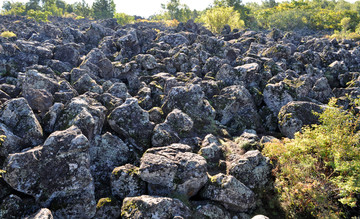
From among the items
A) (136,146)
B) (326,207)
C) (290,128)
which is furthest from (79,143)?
(290,128)

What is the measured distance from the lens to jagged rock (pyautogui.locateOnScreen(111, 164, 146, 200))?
1170cm

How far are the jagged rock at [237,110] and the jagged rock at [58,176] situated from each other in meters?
12.7

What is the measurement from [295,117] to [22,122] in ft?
62.0

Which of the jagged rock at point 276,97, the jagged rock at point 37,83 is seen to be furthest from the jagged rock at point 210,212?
the jagged rock at point 37,83

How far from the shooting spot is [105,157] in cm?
1364

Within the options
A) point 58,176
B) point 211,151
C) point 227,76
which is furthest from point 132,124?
point 227,76

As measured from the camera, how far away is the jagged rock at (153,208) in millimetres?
10023

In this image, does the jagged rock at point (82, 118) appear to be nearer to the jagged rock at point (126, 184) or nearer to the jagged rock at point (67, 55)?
the jagged rock at point (126, 184)

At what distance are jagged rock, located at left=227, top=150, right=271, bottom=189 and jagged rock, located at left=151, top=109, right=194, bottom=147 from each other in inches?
171

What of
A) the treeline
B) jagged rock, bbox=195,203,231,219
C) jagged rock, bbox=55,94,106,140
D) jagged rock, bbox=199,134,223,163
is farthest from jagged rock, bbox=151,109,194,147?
the treeline

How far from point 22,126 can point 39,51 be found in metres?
17.2

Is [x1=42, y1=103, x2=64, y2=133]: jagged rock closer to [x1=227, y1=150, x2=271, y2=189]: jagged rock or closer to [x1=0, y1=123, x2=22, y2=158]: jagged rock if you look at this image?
[x1=0, y1=123, x2=22, y2=158]: jagged rock

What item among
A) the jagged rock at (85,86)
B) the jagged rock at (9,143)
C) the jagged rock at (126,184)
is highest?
the jagged rock at (85,86)

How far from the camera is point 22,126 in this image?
13062 mm
